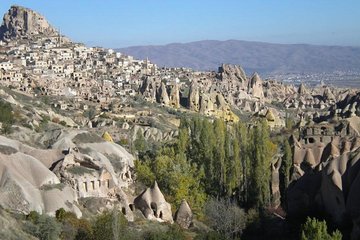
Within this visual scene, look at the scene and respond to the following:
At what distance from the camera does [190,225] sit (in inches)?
1280

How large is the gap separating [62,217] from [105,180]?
6279 millimetres

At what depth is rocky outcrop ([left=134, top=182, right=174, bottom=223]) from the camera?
106ft

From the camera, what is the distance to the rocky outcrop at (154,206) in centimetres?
3236

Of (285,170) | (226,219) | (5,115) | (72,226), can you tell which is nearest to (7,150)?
(72,226)

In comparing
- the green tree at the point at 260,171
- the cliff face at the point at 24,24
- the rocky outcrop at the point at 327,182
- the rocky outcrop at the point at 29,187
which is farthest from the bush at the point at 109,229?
the cliff face at the point at 24,24

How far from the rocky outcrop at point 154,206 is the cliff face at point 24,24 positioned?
4488 inches

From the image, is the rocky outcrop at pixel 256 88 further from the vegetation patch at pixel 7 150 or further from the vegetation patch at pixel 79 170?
the vegetation patch at pixel 7 150

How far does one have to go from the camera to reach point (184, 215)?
33.0 metres

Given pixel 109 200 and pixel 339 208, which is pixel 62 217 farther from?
pixel 339 208

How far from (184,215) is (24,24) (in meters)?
119

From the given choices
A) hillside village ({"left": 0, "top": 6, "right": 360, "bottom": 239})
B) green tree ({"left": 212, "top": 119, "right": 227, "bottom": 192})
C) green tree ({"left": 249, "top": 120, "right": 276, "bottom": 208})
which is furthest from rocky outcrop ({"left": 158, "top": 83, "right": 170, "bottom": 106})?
green tree ({"left": 249, "top": 120, "right": 276, "bottom": 208})

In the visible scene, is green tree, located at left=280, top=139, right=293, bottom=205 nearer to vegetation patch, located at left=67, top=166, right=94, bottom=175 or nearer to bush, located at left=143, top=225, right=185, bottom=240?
vegetation patch, located at left=67, top=166, right=94, bottom=175

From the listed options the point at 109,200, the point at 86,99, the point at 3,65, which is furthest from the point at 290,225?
the point at 3,65

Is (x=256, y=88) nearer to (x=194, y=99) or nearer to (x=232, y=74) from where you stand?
(x=232, y=74)
